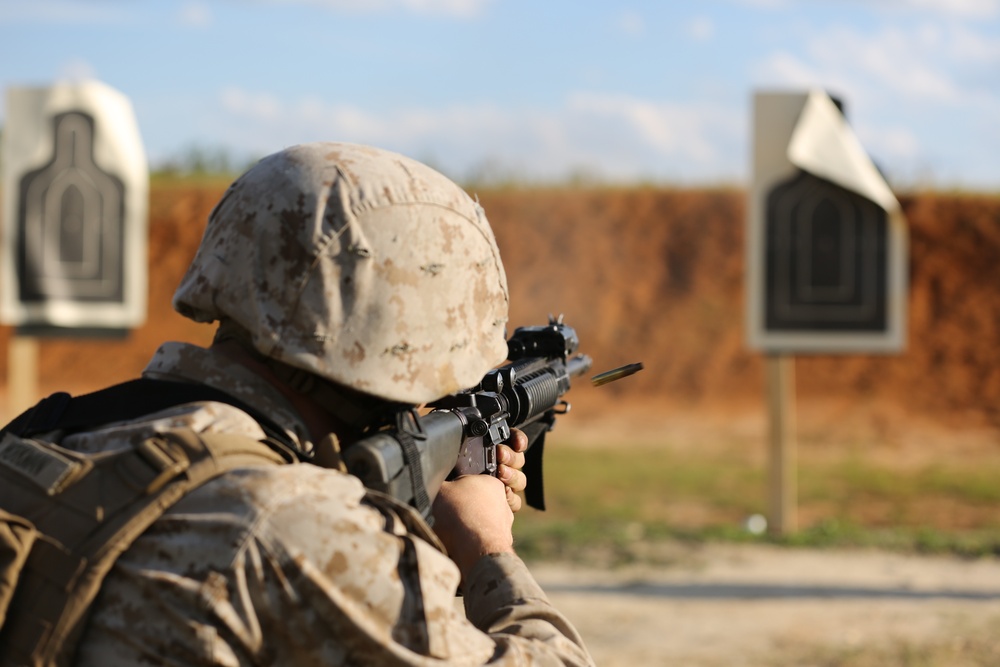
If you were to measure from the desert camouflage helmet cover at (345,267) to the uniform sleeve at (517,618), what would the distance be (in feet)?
0.95

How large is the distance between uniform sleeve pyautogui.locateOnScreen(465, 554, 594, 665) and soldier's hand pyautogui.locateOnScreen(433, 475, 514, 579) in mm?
26

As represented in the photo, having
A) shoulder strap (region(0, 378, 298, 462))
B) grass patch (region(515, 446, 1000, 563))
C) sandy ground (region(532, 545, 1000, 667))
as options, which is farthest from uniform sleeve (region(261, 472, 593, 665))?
grass patch (region(515, 446, 1000, 563))

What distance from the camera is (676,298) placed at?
781 inches

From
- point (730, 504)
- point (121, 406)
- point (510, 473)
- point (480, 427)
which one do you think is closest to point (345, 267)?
point (121, 406)

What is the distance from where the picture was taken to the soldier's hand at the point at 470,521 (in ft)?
6.01

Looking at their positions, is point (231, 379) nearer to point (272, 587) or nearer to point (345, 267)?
point (345, 267)

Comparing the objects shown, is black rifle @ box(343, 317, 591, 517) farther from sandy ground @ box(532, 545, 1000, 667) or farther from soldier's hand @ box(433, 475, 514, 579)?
sandy ground @ box(532, 545, 1000, 667)

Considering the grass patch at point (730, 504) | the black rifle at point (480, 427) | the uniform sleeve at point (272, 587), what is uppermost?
the black rifle at point (480, 427)

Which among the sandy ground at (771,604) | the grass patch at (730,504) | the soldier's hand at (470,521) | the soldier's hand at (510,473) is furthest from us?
the grass patch at (730,504)

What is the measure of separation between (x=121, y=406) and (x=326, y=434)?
0.29 metres

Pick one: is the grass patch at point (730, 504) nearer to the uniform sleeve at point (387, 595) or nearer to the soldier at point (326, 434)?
the soldier at point (326, 434)

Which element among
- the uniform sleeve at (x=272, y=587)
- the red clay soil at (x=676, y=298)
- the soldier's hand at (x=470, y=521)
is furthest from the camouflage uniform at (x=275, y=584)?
the red clay soil at (x=676, y=298)

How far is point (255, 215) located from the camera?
165 centimetres

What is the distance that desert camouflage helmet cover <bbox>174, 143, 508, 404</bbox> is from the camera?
5.33 feet
